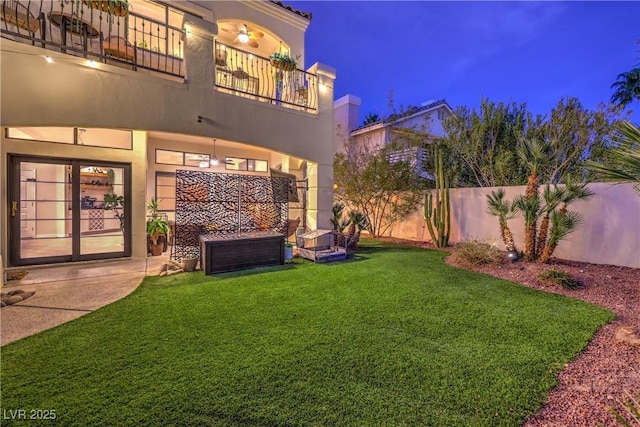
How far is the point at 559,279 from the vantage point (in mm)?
5414

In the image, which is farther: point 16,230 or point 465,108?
point 465,108

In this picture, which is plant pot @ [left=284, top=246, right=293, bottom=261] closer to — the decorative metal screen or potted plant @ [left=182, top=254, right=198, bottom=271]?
the decorative metal screen

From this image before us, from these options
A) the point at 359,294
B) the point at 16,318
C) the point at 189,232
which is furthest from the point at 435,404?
the point at 189,232

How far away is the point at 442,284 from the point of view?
5.55 meters

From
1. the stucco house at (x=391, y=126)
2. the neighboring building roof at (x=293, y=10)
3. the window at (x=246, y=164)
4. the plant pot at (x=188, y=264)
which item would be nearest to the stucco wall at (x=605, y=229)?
the stucco house at (x=391, y=126)

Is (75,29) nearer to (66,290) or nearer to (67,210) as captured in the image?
(67,210)

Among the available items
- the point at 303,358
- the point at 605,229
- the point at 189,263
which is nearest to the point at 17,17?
the point at 189,263

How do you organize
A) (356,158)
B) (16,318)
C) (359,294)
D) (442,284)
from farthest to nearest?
(356,158)
(442,284)
(359,294)
(16,318)

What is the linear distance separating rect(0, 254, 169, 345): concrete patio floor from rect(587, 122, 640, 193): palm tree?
23.2 ft

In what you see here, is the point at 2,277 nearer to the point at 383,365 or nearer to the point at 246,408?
the point at 246,408

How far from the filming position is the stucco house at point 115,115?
4.94 metres

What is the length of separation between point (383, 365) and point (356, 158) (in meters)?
10.5

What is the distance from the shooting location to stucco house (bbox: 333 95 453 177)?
1193 centimetres

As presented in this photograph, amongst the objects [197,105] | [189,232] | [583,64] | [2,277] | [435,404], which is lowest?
[435,404]
